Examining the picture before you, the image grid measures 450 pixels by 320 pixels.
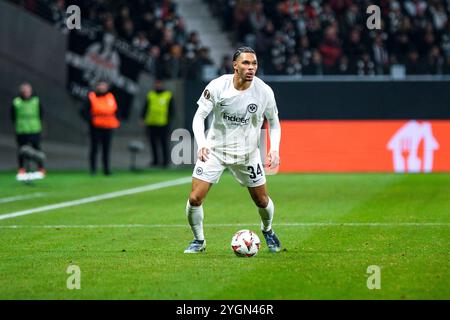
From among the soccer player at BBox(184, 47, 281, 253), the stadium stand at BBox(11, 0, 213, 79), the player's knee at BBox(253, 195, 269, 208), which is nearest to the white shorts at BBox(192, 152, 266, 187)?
the soccer player at BBox(184, 47, 281, 253)

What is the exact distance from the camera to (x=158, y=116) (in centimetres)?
2669

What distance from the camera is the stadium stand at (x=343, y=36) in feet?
87.1

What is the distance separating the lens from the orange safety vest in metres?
24.8

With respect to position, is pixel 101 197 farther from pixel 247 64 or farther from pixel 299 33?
pixel 299 33

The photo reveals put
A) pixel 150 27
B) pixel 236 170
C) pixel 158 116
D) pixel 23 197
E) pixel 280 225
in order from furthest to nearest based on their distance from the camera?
pixel 150 27 < pixel 158 116 < pixel 23 197 < pixel 280 225 < pixel 236 170

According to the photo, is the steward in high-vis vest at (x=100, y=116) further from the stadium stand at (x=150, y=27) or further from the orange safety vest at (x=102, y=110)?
the stadium stand at (x=150, y=27)

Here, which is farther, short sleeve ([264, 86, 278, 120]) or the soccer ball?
short sleeve ([264, 86, 278, 120])

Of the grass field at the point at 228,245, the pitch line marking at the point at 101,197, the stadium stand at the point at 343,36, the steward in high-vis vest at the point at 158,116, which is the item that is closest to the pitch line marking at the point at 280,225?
the grass field at the point at 228,245

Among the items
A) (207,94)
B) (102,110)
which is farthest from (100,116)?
(207,94)

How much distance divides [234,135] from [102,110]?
14.3 metres

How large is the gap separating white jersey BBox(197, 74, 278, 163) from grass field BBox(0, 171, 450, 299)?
41.8 inches

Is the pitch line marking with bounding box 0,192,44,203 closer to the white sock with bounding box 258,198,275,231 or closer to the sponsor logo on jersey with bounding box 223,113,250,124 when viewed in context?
the white sock with bounding box 258,198,275,231

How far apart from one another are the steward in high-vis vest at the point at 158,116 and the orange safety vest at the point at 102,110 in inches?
76.8
